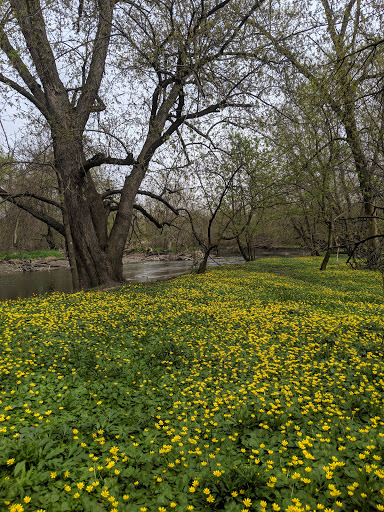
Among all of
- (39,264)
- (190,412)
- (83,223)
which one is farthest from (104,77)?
(39,264)

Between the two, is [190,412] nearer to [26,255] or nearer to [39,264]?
[39,264]

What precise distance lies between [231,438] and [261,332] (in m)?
3.95

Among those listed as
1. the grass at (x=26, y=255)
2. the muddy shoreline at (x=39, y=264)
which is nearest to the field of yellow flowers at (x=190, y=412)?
the muddy shoreline at (x=39, y=264)

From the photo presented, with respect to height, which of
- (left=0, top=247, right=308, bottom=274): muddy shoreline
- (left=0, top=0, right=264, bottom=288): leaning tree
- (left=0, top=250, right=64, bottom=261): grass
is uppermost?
(left=0, top=0, right=264, bottom=288): leaning tree

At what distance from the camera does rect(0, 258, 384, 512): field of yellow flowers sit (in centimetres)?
A: 254

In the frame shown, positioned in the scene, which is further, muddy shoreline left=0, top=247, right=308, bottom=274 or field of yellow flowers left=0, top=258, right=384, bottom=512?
muddy shoreline left=0, top=247, right=308, bottom=274

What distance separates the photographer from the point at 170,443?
334 cm

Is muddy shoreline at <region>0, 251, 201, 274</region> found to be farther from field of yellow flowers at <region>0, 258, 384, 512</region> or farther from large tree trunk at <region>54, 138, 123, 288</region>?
field of yellow flowers at <region>0, 258, 384, 512</region>

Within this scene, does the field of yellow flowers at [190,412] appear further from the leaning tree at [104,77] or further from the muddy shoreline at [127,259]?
the muddy shoreline at [127,259]

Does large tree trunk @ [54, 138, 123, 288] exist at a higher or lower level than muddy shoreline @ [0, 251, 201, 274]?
higher

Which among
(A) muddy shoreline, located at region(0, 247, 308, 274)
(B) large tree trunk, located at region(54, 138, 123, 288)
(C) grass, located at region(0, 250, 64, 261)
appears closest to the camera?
(B) large tree trunk, located at region(54, 138, 123, 288)

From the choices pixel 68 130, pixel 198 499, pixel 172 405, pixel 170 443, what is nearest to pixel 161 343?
pixel 172 405

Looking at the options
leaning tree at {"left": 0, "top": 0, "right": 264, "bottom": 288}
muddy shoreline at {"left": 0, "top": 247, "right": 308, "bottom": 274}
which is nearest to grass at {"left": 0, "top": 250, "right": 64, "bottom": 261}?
muddy shoreline at {"left": 0, "top": 247, "right": 308, "bottom": 274}

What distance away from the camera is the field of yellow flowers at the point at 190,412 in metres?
2.54
